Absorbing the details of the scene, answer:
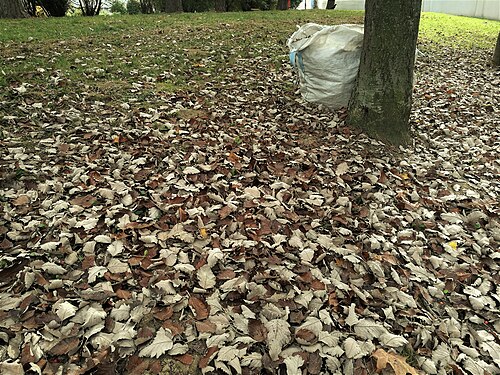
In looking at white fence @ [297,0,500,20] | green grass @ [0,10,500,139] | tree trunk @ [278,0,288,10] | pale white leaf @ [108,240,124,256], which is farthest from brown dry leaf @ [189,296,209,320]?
white fence @ [297,0,500,20]

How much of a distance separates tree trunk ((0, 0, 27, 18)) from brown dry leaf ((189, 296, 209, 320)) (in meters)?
10.4

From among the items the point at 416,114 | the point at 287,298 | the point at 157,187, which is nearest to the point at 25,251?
the point at 157,187

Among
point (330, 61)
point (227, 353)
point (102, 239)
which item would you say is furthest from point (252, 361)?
point (330, 61)

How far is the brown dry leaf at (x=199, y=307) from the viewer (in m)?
2.12

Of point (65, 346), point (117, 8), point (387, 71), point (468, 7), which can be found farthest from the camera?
point (468, 7)

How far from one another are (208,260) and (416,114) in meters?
3.78

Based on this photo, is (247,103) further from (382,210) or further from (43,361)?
(43,361)

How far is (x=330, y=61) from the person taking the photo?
14.3ft

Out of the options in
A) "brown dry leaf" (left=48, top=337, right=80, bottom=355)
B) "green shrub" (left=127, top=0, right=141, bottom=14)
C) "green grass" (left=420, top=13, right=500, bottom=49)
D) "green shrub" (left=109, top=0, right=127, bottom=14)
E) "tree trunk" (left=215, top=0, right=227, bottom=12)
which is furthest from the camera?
"green shrub" (left=109, top=0, right=127, bottom=14)

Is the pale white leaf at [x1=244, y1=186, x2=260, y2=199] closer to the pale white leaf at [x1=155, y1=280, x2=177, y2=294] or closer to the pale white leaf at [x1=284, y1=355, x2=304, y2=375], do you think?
the pale white leaf at [x1=155, y1=280, x2=177, y2=294]

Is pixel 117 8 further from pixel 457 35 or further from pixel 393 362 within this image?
pixel 393 362

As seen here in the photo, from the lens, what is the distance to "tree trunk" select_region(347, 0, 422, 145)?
12.4ft

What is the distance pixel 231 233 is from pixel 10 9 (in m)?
10.0

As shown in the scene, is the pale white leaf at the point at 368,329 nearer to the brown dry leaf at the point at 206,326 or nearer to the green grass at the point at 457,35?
the brown dry leaf at the point at 206,326
